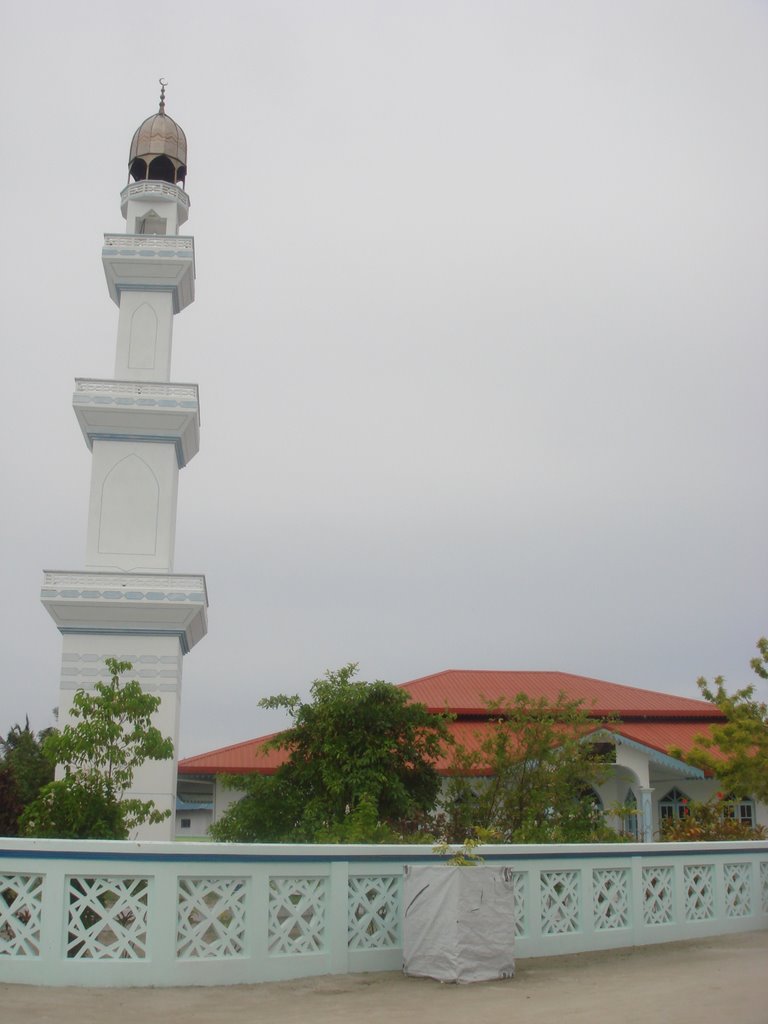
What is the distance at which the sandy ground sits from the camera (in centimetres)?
862

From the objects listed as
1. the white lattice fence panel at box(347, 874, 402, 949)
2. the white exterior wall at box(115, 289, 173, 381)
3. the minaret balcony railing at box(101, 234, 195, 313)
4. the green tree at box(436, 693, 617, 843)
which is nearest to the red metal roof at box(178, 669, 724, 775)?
the green tree at box(436, 693, 617, 843)

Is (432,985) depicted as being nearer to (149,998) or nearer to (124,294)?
(149,998)

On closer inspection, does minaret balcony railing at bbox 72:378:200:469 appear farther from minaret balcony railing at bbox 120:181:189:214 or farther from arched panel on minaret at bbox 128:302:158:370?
minaret balcony railing at bbox 120:181:189:214

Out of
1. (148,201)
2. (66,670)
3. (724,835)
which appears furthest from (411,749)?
(148,201)

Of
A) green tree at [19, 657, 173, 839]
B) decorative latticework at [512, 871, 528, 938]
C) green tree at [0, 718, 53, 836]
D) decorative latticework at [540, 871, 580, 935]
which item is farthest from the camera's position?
green tree at [0, 718, 53, 836]

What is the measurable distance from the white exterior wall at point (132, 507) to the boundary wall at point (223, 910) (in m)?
13.5

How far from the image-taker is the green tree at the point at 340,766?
754 inches

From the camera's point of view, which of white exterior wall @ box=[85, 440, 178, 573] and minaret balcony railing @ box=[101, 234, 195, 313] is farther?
minaret balcony railing @ box=[101, 234, 195, 313]

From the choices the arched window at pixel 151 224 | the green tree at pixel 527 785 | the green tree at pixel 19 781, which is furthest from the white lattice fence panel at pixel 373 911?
the arched window at pixel 151 224

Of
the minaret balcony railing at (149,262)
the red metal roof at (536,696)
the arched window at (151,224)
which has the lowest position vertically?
the red metal roof at (536,696)

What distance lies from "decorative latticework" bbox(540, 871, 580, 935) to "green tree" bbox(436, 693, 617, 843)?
512 centimetres

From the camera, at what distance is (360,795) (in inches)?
726

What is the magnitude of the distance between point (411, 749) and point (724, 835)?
568cm

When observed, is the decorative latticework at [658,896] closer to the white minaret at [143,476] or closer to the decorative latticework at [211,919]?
the decorative latticework at [211,919]
